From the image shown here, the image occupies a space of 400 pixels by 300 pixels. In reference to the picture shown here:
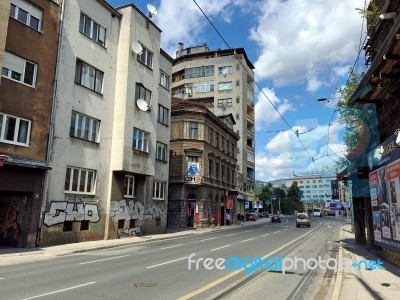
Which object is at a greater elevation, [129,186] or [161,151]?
[161,151]

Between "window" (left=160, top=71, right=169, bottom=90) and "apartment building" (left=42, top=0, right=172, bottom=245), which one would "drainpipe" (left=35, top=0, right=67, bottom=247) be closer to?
"apartment building" (left=42, top=0, right=172, bottom=245)

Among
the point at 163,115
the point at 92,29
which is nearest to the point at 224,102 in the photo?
the point at 163,115

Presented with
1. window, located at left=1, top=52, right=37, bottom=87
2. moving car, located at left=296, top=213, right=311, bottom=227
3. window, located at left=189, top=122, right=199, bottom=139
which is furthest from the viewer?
moving car, located at left=296, top=213, right=311, bottom=227

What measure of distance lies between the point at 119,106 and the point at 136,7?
774 cm

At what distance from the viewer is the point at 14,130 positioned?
1725 cm

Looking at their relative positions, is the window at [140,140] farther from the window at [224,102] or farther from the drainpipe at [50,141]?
the window at [224,102]

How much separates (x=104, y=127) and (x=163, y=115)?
28.9ft

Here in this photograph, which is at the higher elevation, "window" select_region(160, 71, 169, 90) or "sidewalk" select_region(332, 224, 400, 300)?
"window" select_region(160, 71, 169, 90)

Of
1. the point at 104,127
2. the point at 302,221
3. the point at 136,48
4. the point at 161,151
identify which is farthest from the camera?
the point at 302,221

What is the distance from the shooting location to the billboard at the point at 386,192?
1011 centimetres

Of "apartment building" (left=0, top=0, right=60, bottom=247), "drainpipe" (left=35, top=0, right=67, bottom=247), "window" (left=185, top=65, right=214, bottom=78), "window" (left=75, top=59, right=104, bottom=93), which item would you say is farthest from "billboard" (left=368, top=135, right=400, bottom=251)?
"window" (left=185, top=65, right=214, bottom=78)

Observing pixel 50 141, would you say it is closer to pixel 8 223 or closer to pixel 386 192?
pixel 8 223

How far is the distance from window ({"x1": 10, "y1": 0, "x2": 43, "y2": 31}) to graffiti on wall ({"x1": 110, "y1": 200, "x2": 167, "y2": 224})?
11.4m

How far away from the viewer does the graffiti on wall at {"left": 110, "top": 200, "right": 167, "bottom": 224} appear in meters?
23.8
